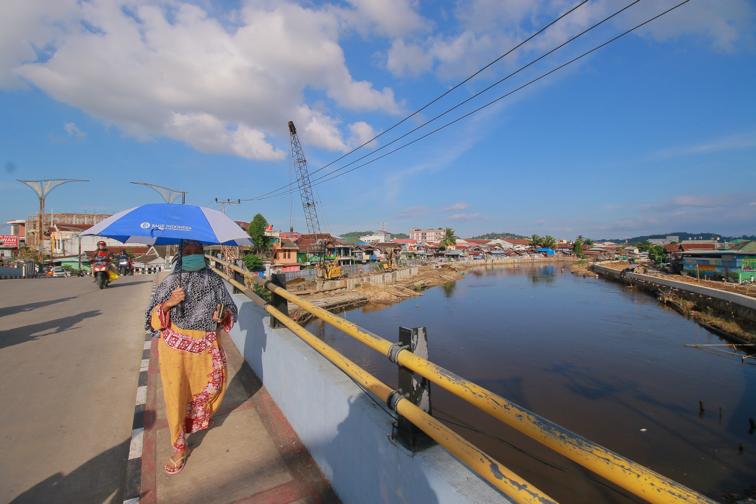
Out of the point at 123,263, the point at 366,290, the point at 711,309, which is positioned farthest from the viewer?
the point at 366,290

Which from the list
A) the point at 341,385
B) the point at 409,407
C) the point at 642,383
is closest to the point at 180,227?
the point at 341,385

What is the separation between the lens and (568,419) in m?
13.3

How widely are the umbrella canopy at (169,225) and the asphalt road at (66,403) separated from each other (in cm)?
170

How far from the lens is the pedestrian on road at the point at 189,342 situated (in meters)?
2.62

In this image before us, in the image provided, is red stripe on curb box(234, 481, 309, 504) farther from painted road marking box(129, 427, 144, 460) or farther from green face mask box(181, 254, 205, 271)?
green face mask box(181, 254, 205, 271)

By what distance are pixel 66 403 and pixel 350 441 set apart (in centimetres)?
327

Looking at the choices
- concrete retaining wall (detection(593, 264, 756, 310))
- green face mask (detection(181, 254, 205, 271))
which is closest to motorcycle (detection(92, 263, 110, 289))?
green face mask (detection(181, 254, 205, 271))

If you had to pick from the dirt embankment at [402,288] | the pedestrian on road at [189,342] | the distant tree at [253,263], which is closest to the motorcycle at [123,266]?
the pedestrian on road at [189,342]

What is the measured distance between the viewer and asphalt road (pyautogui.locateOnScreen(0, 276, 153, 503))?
2.48 metres

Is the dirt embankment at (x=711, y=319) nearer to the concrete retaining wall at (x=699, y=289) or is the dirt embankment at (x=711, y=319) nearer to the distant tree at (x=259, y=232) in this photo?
the concrete retaining wall at (x=699, y=289)

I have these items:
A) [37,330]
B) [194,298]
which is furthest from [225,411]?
[37,330]

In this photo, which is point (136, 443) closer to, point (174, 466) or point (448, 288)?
point (174, 466)

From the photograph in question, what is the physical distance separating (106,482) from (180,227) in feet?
6.03

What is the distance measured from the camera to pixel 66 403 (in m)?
3.54
